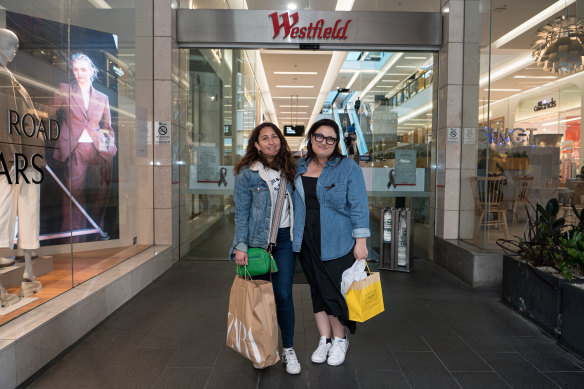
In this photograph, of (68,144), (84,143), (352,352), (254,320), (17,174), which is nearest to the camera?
(254,320)

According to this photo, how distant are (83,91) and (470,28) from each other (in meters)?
4.90

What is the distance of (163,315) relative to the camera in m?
3.73

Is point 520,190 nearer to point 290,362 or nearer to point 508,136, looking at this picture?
point 508,136

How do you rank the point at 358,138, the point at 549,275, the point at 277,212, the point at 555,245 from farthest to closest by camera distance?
the point at 358,138 < the point at 555,245 < the point at 549,275 < the point at 277,212

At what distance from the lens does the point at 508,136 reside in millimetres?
4895

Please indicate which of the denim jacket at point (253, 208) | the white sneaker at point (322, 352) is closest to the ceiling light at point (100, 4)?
the denim jacket at point (253, 208)

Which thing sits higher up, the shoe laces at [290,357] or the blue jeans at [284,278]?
the blue jeans at [284,278]

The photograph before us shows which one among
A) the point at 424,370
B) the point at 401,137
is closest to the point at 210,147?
the point at 401,137

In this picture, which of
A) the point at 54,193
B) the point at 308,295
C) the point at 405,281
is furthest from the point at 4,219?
the point at 405,281

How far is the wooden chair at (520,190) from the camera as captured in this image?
15.8 ft

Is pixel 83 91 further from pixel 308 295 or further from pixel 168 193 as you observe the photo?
pixel 308 295

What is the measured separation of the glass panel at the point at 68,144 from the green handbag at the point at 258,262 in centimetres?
169

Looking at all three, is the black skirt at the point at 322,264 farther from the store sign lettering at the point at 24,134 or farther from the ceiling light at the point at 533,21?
the ceiling light at the point at 533,21

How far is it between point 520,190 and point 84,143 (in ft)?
15.9
